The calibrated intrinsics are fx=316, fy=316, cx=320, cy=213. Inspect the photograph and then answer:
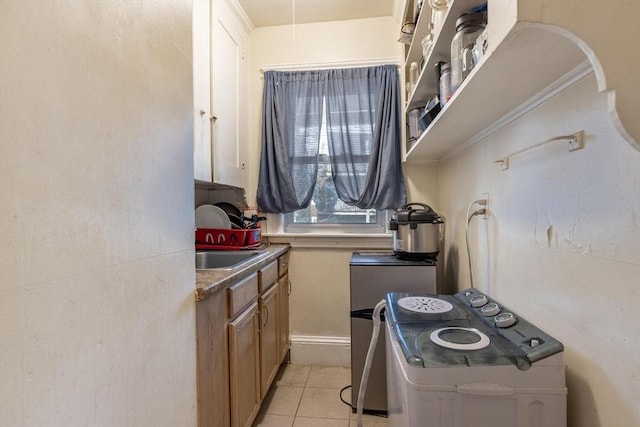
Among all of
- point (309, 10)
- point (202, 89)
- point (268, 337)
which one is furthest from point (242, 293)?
point (309, 10)

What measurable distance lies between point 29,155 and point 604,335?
3.83 ft

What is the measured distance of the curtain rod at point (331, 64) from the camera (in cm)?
227

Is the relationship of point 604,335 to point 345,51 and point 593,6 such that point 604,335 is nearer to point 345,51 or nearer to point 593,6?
point 593,6

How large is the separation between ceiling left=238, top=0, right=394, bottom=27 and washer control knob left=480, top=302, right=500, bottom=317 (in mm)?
1999

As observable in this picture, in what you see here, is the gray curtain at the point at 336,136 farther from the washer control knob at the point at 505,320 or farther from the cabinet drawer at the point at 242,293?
the washer control knob at the point at 505,320

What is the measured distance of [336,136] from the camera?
2.31 meters

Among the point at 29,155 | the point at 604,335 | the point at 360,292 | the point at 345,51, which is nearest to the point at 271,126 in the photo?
the point at 345,51

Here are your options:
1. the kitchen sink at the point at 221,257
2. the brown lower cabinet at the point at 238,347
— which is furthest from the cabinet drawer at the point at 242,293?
the kitchen sink at the point at 221,257

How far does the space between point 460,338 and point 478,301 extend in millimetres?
338

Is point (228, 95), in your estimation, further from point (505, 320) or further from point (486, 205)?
point (505, 320)

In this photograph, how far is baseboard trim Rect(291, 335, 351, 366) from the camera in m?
2.31

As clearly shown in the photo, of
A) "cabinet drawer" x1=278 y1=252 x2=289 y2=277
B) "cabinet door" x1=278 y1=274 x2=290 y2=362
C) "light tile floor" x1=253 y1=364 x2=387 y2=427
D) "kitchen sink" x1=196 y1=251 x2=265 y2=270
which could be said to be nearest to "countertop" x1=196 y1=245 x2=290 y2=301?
Result: "kitchen sink" x1=196 y1=251 x2=265 y2=270

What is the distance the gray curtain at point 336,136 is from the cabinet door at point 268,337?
71 centimetres

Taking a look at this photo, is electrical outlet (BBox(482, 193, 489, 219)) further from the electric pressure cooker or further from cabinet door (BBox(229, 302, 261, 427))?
cabinet door (BBox(229, 302, 261, 427))
